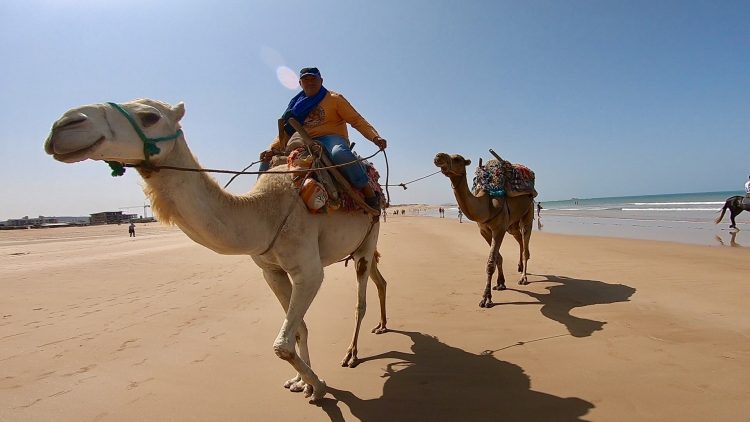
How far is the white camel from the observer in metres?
2.05

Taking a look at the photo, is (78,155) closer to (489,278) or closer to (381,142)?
(381,142)

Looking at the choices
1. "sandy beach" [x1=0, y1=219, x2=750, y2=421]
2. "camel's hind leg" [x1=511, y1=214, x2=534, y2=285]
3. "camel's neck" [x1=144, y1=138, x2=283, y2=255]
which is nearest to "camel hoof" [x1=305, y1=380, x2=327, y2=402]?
"sandy beach" [x1=0, y1=219, x2=750, y2=421]

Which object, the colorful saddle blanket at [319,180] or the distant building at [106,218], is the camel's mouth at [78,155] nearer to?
the colorful saddle blanket at [319,180]

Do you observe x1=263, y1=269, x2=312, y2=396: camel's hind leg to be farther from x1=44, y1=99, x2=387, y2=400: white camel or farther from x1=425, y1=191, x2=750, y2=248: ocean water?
x1=425, y1=191, x2=750, y2=248: ocean water

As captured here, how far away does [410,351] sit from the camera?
179 inches

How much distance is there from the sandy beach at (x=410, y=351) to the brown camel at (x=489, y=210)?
62cm

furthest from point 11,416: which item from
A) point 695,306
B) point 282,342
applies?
point 695,306

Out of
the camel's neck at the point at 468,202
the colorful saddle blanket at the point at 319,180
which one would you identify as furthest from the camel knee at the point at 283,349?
the camel's neck at the point at 468,202

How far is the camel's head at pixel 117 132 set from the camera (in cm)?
192

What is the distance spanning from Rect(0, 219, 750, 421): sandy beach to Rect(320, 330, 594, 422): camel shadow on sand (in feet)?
0.06

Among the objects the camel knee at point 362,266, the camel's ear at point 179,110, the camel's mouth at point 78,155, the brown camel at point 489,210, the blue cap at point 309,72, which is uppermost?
the blue cap at point 309,72

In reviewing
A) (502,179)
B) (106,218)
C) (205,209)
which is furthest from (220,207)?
(106,218)

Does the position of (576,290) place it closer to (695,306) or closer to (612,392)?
(695,306)

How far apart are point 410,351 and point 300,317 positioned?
6.57ft
